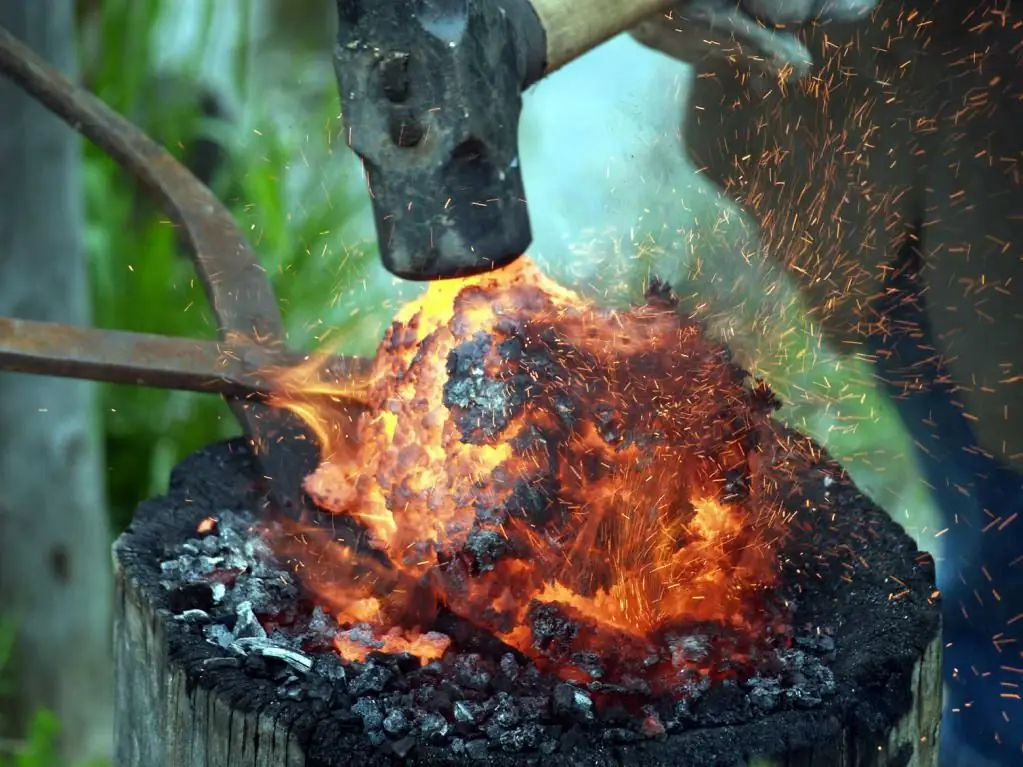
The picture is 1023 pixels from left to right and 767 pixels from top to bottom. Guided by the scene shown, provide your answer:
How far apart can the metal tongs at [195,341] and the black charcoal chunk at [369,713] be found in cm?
41

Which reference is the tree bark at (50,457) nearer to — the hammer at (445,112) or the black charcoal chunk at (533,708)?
the hammer at (445,112)

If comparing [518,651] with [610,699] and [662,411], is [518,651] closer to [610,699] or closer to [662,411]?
[610,699]

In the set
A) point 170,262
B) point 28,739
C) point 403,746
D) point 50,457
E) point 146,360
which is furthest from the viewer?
point 170,262

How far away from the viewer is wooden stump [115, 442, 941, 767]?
1.14 metres

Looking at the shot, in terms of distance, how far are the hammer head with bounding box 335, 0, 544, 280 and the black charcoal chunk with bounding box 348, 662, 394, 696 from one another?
398 mm

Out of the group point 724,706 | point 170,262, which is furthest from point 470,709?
point 170,262

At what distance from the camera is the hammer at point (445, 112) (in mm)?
1163

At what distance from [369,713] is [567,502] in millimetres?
330

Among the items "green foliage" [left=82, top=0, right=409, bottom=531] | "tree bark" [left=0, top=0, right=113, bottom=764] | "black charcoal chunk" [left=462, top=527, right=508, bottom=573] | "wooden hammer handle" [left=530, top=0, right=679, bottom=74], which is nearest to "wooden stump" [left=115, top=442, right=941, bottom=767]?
"black charcoal chunk" [left=462, top=527, right=508, bottom=573]

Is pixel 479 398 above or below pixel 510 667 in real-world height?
above

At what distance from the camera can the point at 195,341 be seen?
1.56 m

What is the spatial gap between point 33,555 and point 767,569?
62.3 inches

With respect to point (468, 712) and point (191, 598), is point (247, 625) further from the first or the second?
point (468, 712)

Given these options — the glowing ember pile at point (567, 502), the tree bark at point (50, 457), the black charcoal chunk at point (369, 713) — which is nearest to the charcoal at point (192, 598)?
the glowing ember pile at point (567, 502)
